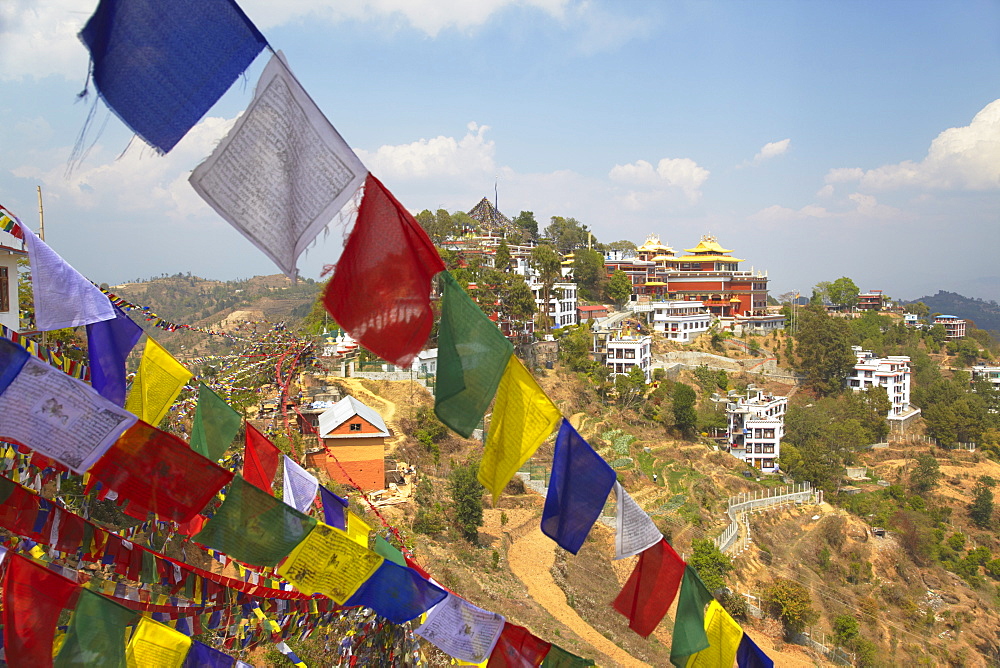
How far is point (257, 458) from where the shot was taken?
6219 mm

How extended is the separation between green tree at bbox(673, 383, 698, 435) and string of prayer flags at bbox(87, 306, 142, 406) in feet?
96.7

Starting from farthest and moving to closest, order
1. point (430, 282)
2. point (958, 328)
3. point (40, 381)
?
point (958, 328) < point (430, 282) < point (40, 381)

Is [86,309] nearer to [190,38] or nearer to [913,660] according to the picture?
[190,38]

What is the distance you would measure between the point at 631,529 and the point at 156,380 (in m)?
3.80

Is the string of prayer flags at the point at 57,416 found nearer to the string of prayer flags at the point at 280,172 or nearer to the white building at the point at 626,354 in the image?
the string of prayer flags at the point at 280,172

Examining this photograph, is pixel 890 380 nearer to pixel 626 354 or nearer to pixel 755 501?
pixel 626 354

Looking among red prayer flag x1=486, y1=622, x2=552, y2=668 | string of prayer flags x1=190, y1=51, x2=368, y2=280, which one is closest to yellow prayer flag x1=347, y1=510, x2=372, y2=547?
red prayer flag x1=486, y1=622, x2=552, y2=668

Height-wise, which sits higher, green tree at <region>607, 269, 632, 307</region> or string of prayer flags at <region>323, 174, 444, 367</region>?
green tree at <region>607, 269, 632, 307</region>

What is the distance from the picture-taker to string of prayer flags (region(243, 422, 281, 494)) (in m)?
6.21

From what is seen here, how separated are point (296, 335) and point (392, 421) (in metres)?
5.12

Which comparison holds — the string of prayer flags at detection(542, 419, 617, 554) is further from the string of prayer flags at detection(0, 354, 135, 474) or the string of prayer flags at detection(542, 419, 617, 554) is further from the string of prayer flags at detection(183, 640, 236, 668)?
the string of prayer flags at detection(0, 354, 135, 474)

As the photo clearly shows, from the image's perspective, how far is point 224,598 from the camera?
468 centimetres

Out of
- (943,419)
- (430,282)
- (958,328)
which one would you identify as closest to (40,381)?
(430,282)

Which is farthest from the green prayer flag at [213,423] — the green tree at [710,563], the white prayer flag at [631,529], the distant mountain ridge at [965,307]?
the distant mountain ridge at [965,307]
